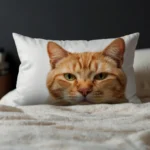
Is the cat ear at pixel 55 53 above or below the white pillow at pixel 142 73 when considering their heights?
above

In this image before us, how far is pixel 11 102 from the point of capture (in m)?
1.57

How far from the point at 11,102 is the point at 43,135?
644 millimetres

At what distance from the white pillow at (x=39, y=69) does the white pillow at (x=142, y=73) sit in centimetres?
13

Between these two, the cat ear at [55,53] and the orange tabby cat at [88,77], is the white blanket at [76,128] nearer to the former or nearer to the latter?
the orange tabby cat at [88,77]

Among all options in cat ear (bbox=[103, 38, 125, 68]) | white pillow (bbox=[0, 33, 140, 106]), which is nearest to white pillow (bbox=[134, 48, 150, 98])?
white pillow (bbox=[0, 33, 140, 106])

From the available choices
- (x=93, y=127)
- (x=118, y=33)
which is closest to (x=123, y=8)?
(x=118, y=33)

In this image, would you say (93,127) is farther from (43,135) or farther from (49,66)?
(49,66)

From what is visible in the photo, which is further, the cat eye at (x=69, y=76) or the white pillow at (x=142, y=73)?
the white pillow at (x=142, y=73)

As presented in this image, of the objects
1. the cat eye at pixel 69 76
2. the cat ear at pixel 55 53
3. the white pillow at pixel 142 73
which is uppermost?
the cat ear at pixel 55 53

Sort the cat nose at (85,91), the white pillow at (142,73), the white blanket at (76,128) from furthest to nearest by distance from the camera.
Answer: the white pillow at (142,73), the cat nose at (85,91), the white blanket at (76,128)

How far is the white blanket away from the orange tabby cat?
0.34 feet

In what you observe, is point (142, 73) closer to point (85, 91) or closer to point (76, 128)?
point (85, 91)

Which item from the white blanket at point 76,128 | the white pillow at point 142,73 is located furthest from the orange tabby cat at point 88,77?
the white pillow at point 142,73

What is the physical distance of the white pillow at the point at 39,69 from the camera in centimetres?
151
